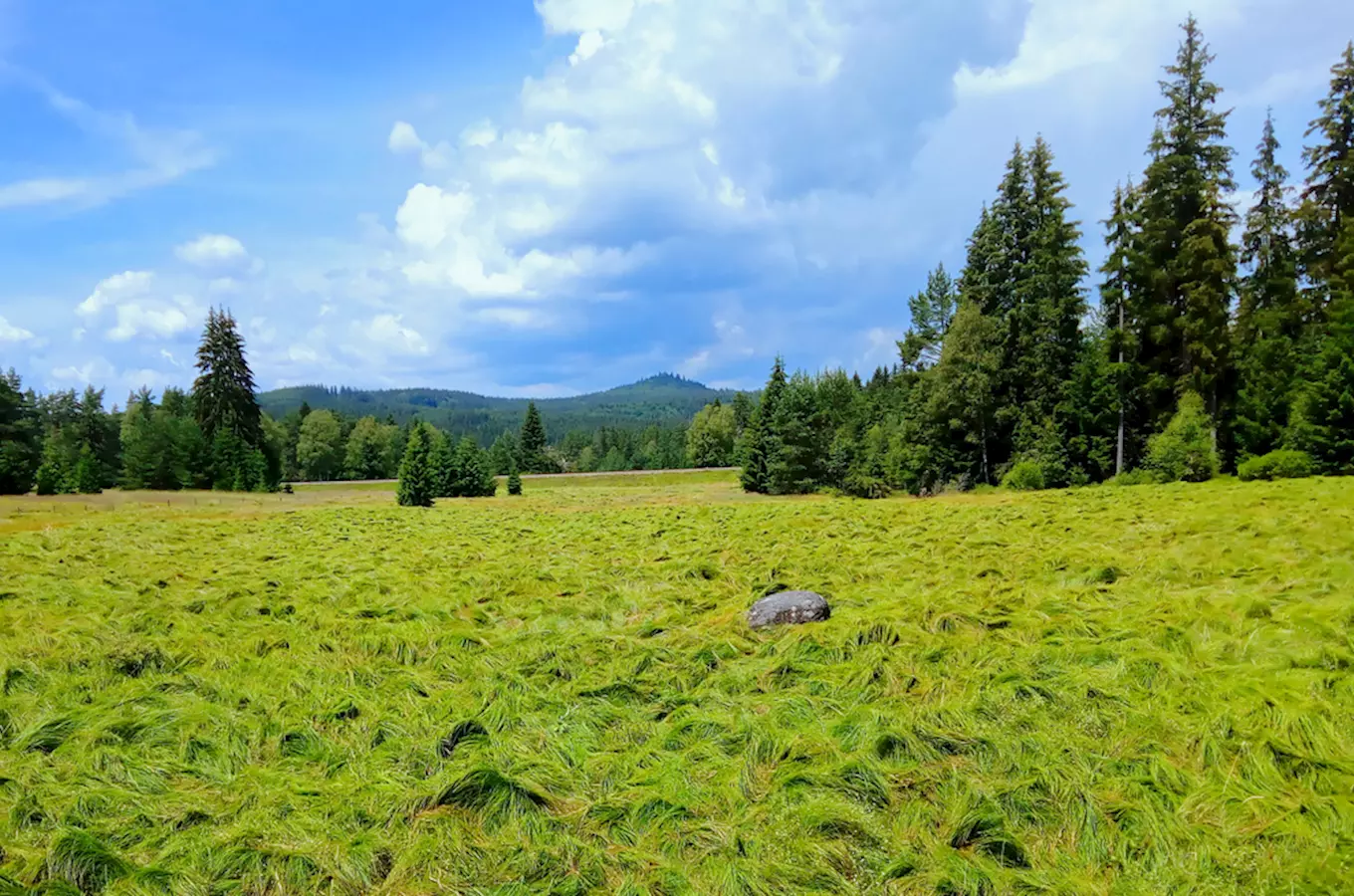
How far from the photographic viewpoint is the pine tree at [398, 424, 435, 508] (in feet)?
122

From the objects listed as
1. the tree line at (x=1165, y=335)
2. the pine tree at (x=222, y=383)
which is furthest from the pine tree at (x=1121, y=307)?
the pine tree at (x=222, y=383)

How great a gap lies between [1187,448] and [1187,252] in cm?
789

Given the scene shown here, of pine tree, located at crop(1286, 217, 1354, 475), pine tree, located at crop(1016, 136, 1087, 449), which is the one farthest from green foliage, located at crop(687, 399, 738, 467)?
pine tree, located at crop(1286, 217, 1354, 475)

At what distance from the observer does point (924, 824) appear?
12.0 ft

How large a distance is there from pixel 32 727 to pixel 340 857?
124 inches

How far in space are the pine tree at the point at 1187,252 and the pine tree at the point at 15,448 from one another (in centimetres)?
5820

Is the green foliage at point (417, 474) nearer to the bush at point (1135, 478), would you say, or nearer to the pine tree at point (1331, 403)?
the bush at point (1135, 478)

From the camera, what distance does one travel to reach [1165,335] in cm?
2666

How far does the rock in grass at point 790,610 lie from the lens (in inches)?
291

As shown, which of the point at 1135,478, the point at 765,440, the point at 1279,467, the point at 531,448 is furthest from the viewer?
the point at 531,448

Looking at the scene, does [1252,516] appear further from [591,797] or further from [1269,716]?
[591,797]

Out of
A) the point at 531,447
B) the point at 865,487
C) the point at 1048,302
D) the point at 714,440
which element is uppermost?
the point at 1048,302

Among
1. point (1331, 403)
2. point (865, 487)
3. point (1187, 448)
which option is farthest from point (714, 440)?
point (1331, 403)

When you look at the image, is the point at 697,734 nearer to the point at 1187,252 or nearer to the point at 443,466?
the point at 1187,252
